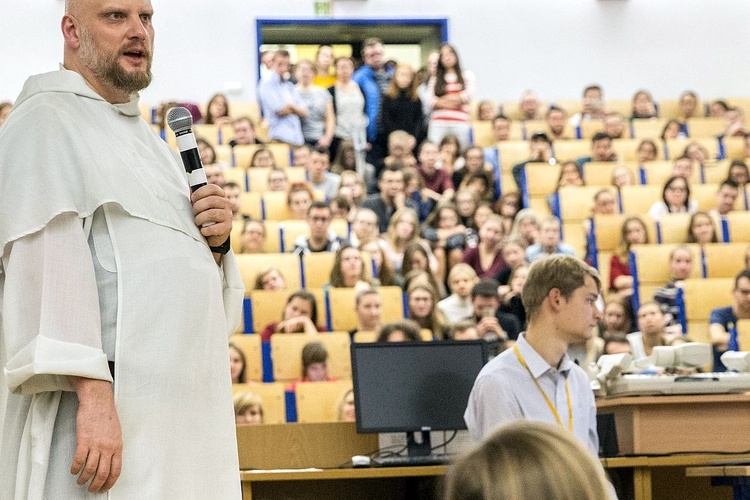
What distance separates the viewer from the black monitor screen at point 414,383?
→ 3.83m

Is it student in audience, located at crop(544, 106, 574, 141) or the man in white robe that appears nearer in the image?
the man in white robe

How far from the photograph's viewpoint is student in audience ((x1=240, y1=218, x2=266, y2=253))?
24.4 feet

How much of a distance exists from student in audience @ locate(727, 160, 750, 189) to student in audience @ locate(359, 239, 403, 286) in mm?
3215

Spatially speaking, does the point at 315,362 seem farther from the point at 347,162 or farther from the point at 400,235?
the point at 347,162

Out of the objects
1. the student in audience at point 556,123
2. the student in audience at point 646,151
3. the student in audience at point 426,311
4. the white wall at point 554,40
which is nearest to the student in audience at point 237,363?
the student in audience at point 426,311

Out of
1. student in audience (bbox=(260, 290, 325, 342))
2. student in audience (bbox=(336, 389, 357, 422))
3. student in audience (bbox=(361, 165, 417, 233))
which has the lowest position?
student in audience (bbox=(336, 389, 357, 422))

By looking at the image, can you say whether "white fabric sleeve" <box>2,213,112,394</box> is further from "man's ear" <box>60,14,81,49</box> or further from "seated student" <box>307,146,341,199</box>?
"seated student" <box>307,146,341,199</box>

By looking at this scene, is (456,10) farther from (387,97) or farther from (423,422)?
(423,422)

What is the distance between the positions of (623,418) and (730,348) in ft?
9.40

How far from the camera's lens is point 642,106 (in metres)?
11.1

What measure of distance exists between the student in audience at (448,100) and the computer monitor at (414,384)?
621cm

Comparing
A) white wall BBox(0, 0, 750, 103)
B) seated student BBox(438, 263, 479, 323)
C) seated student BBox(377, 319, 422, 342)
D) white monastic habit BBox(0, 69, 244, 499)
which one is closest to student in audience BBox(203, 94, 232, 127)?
white wall BBox(0, 0, 750, 103)

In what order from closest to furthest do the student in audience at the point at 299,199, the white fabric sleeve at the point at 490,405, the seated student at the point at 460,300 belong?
the white fabric sleeve at the point at 490,405, the seated student at the point at 460,300, the student in audience at the point at 299,199

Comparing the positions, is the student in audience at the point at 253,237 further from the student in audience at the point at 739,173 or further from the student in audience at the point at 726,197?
the student in audience at the point at 739,173
